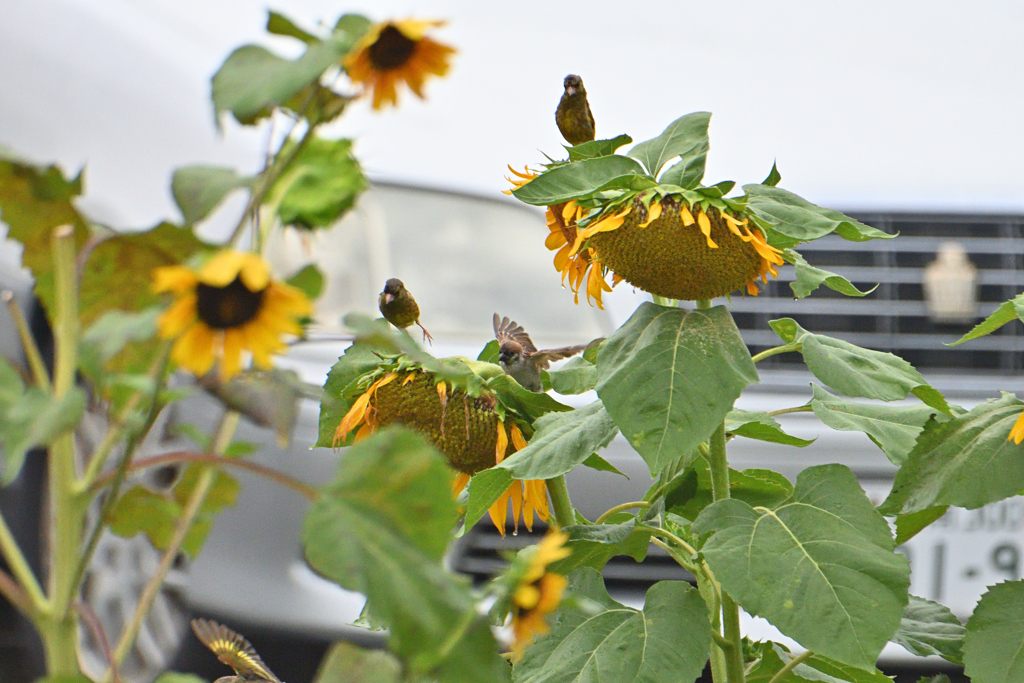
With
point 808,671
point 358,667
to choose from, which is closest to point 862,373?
point 808,671

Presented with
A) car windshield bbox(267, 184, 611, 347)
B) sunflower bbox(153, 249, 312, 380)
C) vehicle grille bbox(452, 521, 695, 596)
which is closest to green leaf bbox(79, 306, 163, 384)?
sunflower bbox(153, 249, 312, 380)

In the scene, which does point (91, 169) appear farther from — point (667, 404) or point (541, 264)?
point (667, 404)

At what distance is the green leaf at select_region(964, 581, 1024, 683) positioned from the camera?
393mm

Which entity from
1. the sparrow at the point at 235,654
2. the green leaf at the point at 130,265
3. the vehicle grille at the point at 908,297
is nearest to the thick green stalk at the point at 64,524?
the green leaf at the point at 130,265

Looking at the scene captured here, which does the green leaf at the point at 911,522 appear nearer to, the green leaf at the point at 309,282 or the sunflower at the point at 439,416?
the sunflower at the point at 439,416

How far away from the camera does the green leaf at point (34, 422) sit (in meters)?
0.19

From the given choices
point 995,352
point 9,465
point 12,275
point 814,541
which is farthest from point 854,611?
point 995,352

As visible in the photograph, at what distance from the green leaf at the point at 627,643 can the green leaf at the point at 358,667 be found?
0.18 meters

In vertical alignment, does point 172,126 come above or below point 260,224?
above

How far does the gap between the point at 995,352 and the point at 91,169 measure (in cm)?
156

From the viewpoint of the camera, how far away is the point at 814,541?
0.38 m

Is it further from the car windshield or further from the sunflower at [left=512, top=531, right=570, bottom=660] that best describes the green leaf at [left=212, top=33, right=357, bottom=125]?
the car windshield

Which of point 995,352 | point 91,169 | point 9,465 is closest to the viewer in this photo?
point 9,465

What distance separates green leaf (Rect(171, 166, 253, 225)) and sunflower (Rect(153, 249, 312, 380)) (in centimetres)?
2
